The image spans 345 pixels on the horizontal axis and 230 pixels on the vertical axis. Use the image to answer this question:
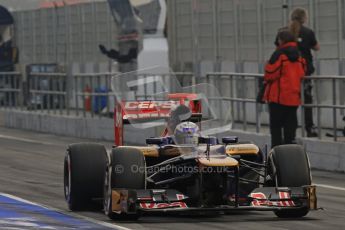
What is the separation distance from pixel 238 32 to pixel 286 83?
7.06 metres

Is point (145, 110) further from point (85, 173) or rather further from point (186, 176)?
point (186, 176)

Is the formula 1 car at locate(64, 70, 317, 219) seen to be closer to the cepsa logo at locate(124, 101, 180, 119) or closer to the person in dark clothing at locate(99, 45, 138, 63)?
the cepsa logo at locate(124, 101, 180, 119)

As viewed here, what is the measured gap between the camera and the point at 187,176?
12422 mm

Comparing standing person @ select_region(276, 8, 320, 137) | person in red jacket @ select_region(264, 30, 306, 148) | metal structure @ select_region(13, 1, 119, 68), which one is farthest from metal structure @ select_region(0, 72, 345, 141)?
metal structure @ select_region(13, 1, 119, 68)

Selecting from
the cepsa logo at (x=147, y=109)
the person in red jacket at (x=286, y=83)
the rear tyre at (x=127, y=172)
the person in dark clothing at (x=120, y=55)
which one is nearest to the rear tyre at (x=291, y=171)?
the rear tyre at (x=127, y=172)

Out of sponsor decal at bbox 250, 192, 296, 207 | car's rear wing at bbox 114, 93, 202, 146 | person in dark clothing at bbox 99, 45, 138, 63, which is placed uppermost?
person in dark clothing at bbox 99, 45, 138, 63

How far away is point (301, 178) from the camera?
12.7 metres

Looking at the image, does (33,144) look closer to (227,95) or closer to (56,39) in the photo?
(227,95)

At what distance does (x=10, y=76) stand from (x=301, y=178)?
21.7 meters

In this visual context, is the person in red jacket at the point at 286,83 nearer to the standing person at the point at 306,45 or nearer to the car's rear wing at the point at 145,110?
the standing person at the point at 306,45

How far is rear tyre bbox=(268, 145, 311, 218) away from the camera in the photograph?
1270cm

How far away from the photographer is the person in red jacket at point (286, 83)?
1962cm

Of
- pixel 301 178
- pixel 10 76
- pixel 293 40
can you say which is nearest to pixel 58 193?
pixel 301 178

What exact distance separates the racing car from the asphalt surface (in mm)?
165
